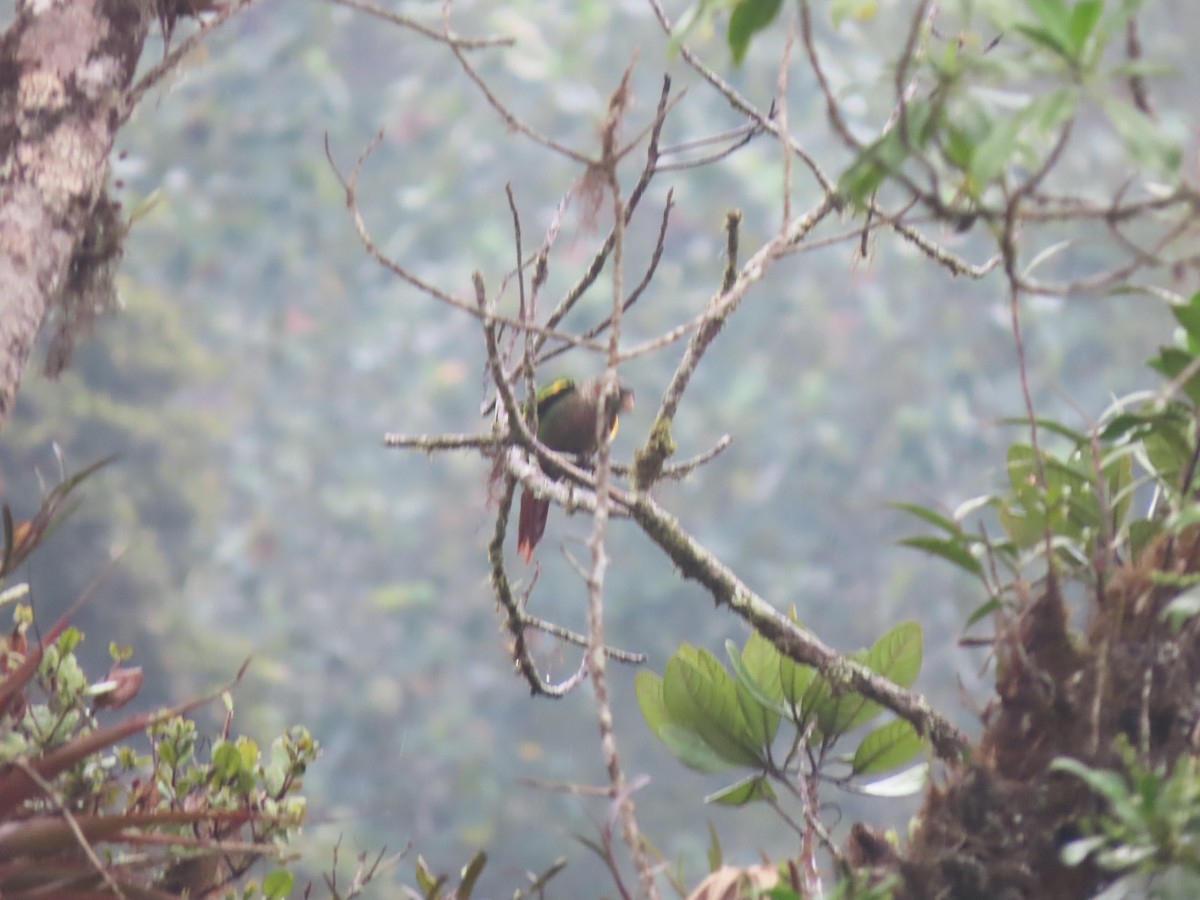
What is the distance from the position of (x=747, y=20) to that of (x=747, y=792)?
88 centimetres

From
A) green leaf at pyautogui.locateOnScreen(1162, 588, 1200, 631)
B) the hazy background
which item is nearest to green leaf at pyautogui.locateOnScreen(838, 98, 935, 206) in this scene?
green leaf at pyautogui.locateOnScreen(1162, 588, 1200, 631)

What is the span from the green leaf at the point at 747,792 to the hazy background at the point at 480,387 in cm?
533

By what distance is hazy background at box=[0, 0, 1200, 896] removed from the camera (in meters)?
6.89

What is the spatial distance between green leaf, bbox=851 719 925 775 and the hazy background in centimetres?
541

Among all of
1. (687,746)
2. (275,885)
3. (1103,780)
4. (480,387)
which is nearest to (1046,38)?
(1103,780)

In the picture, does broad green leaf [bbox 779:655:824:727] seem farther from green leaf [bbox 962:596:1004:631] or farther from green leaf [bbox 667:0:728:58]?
green leaf [bbox 667:0:728:58]

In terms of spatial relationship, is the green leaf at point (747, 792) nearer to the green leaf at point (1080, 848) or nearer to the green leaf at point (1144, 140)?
the green leaf at point (1080, 848)

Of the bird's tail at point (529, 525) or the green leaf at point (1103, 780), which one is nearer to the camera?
the green leaf at point (1103, 780)

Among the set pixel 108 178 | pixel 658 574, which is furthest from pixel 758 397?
pixel 108 178

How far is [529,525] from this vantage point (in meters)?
1.69

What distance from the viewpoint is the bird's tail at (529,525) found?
166 cm

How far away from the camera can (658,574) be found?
22.9ft

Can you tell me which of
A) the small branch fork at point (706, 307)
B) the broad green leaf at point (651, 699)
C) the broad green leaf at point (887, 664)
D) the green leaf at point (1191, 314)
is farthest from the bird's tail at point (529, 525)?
the green leaf at point (1191, 314)

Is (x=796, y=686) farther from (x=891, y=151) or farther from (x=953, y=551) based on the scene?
(x=891, y=151)
